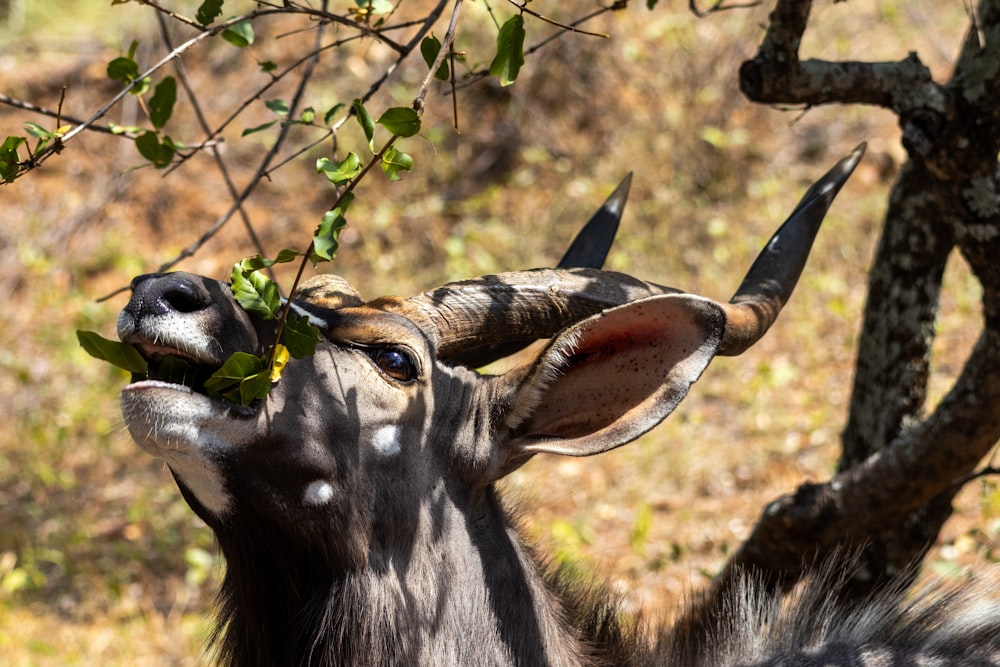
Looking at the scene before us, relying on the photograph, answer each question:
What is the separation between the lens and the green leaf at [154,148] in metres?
3.68

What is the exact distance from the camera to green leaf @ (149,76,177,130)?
374cm

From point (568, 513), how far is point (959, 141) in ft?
12.2

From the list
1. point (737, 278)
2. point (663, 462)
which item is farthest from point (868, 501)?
point (737, 278)

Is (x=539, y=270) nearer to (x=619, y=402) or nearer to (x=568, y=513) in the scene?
(x=619, y=402)

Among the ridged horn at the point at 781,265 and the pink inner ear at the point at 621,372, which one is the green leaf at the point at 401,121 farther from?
the ridged horn at the point at 781,265

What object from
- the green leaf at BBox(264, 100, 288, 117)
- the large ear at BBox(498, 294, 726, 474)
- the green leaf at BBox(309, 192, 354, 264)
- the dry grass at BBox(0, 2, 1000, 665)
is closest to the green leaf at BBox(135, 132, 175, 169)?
the green leaf at BBox(264, 100, 288, 117)

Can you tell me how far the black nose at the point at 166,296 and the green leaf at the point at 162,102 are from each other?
880 mm

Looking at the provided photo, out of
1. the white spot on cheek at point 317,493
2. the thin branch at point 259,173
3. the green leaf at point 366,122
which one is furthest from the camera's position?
the thin branch at point 259,173

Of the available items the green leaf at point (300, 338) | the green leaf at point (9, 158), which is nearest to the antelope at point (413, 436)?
the green leaf at point (300, 338)

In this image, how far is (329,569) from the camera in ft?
11.1

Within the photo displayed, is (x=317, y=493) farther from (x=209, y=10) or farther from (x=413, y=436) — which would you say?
(x=209, y=10)

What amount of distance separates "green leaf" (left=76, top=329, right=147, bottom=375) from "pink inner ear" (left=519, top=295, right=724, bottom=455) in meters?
1.07

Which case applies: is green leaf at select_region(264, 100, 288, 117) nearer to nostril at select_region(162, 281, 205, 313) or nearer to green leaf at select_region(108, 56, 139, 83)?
green leaf at select_region(108, 56, 139, 83)

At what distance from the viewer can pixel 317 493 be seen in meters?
3.28
